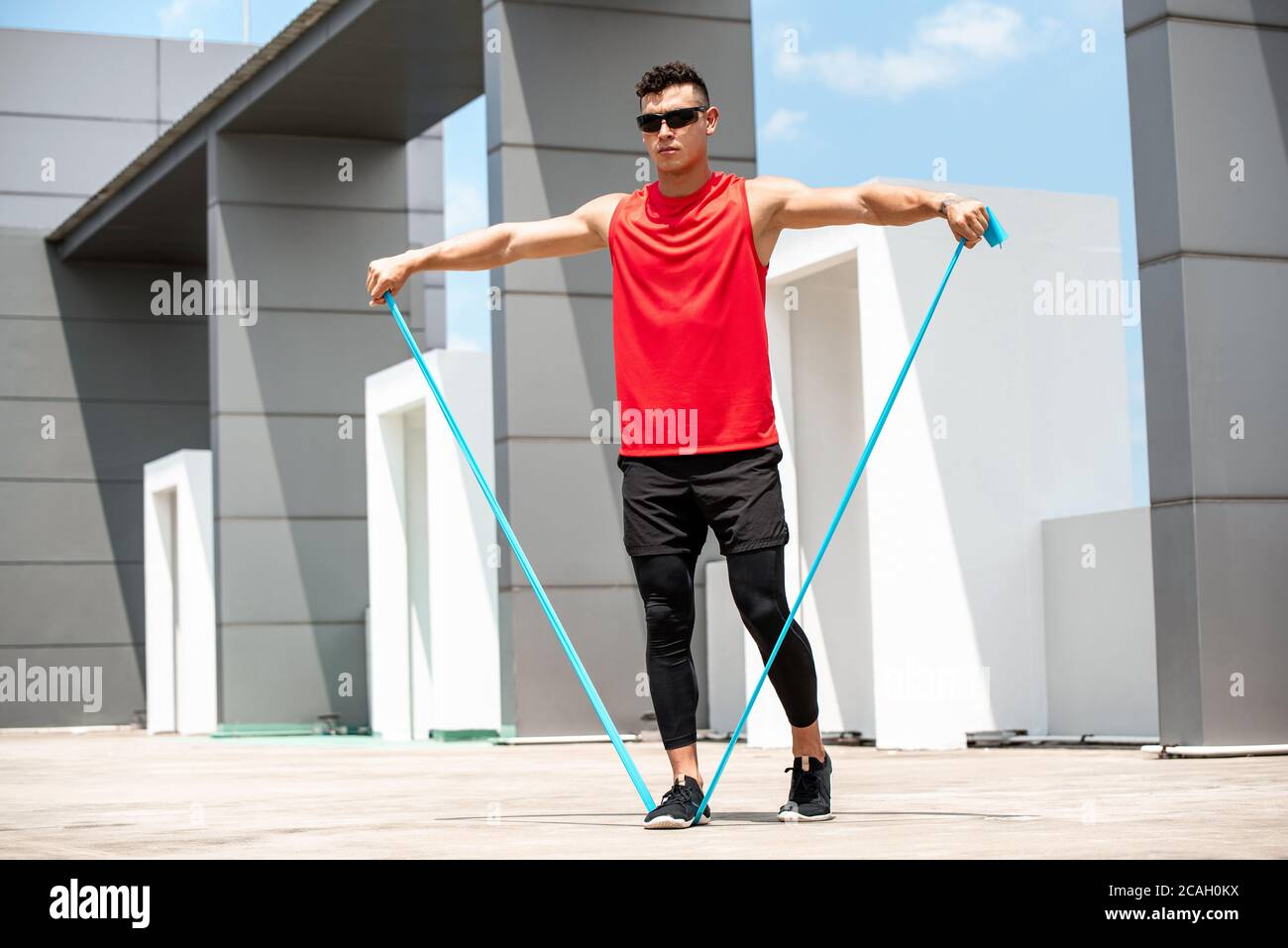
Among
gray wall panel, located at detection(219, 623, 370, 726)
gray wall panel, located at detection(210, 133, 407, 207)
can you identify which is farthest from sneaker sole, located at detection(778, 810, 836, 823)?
gray wall panel, located at detection(210, 133, 407, 207)

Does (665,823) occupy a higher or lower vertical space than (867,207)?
lower

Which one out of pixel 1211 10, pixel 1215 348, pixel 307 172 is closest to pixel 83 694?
pixel 307 172

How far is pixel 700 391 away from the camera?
526 cm

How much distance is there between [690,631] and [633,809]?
36.4 inches

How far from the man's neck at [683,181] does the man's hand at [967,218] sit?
29.9 inches

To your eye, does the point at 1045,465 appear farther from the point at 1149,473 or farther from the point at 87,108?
the point at 87,108

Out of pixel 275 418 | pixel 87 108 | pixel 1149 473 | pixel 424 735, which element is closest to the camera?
pixel 1149 473

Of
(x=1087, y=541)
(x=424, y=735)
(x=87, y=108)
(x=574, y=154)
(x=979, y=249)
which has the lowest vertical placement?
(x=424, y=735)

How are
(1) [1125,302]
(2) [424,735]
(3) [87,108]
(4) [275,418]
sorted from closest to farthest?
(1) [1125,302] < (2) [424,735] < (4) [275,418] < (3) [87,108]

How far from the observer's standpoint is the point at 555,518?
14.4 metres

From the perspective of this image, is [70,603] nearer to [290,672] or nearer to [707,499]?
[290,672]

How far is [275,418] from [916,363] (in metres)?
10.6

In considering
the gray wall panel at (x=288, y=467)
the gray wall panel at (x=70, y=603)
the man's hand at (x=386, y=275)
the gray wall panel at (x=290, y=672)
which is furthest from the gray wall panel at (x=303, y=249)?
the man's hand at (x=386, y=275)
